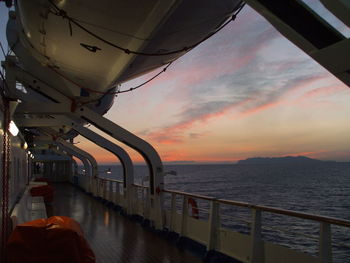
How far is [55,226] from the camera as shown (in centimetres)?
354

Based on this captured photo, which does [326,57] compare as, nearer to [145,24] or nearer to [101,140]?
[145,24]

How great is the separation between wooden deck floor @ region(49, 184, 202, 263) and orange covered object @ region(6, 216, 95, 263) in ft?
4.55

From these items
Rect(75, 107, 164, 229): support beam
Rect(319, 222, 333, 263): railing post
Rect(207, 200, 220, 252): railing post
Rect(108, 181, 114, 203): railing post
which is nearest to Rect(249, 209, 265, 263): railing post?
Rect(207, 200, 220, 252): railing post

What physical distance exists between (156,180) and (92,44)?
9.81 feet

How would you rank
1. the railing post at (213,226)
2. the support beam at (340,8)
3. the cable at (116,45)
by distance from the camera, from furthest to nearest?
the railing post at (213,226) → the cable at (116,45) → the support beam at (340,8)

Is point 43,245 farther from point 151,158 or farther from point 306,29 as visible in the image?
point 151,158

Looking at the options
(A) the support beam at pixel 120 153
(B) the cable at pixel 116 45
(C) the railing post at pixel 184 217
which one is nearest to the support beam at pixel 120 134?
(C) the railing post at pixel 184 217

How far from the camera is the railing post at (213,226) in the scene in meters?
4.71

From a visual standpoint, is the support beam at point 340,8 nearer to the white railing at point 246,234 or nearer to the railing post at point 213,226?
the white railing at point 246,234

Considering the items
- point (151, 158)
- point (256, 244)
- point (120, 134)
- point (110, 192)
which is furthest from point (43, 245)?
point (110, 192)

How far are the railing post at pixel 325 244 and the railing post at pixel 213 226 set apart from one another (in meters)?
1.82

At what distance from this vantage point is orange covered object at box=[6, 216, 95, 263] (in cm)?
333

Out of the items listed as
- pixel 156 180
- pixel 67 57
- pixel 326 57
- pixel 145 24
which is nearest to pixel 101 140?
pixel 156 180

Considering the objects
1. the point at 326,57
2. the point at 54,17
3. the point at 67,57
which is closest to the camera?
the point at 326,57
